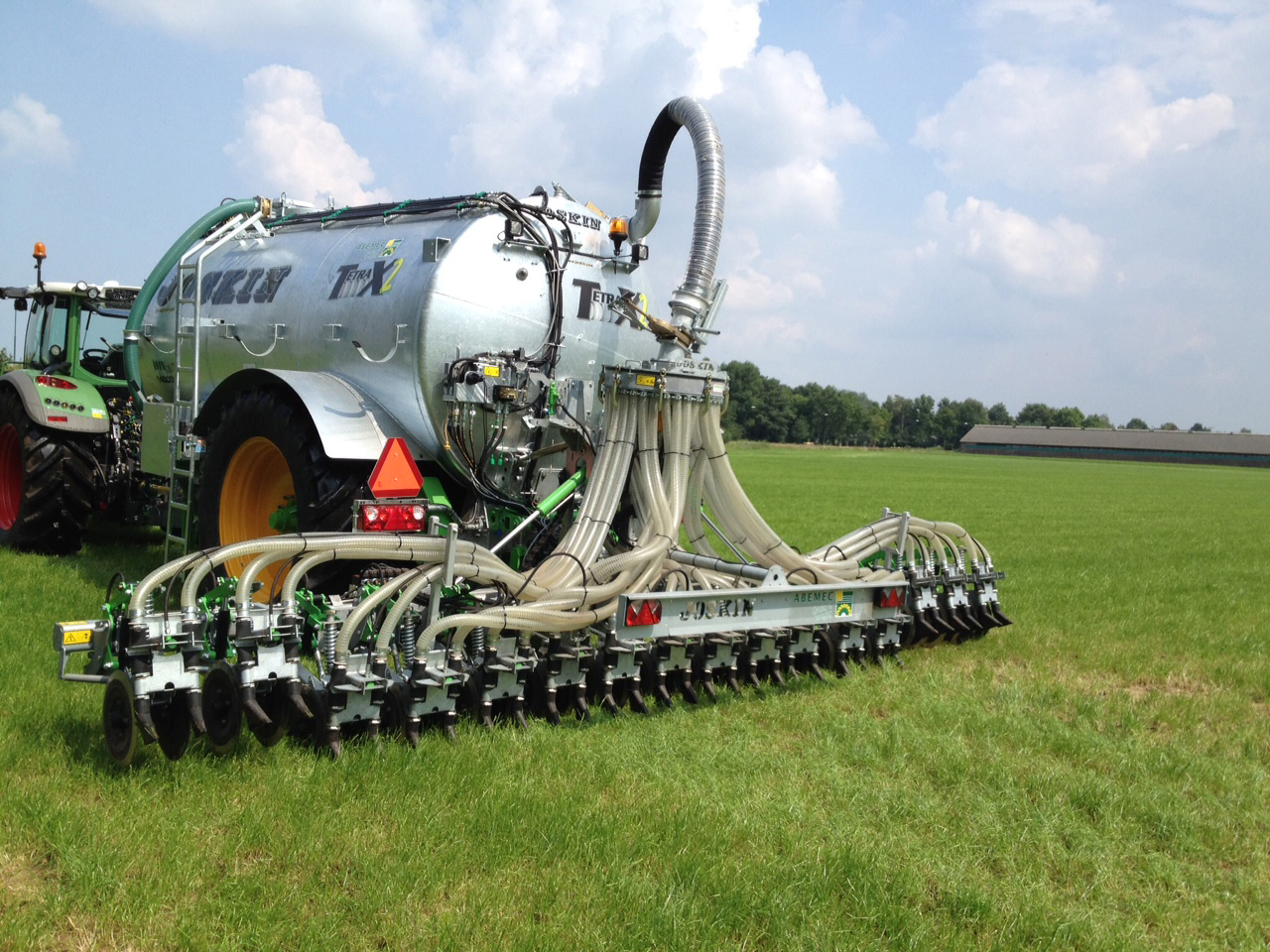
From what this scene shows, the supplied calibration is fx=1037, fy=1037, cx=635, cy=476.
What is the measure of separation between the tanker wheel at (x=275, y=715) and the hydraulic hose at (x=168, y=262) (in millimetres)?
5391

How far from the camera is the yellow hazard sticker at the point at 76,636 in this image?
3.98 metres

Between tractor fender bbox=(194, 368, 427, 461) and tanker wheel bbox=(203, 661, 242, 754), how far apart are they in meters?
1.90

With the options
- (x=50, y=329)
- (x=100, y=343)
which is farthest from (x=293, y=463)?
(x=50, y=329)

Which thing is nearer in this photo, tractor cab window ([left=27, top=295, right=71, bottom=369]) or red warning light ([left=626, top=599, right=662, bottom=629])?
red warning light ([left=626, top=599, right=662, bottom=629])

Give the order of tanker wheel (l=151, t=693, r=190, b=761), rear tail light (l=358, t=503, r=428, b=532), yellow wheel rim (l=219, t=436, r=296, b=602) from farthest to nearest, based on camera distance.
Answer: yellow wheel rim (l=219, t=436, r=296, b=602) < rear tail light (l=358, t=503, r=428, b=532) < tanker wheel (l=151, t=693, r=190, b=761)

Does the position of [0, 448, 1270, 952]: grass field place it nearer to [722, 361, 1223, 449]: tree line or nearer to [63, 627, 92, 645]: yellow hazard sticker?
[63, 627, 92, 645]: yellow hazard sticker

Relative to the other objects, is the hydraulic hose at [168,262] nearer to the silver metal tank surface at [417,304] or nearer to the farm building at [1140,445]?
the silver metal tank surface at [417,304]

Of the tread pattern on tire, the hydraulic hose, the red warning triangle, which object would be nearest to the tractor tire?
the hydraulic hose

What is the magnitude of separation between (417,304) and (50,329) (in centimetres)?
610

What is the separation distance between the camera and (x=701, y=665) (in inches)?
204

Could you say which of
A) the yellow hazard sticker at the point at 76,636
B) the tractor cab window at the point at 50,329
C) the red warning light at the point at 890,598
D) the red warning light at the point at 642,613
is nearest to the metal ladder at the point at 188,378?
the tractor cab window at the point at 50,329

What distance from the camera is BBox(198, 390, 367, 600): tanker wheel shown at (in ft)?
18.5

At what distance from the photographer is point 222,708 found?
389 centimetres

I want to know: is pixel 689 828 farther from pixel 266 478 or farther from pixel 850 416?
pixel 850 416
